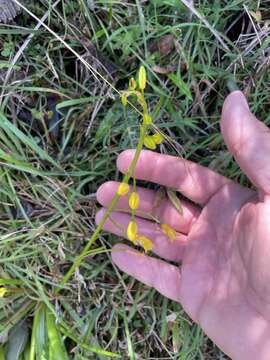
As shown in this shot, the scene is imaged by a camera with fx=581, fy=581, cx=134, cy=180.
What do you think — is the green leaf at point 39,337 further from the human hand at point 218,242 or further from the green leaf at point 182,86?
the green leaf at point 182,86

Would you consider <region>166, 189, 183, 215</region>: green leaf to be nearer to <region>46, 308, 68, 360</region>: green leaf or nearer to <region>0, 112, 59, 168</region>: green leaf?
<region>0, 112, 59, 168</region>: green leaf

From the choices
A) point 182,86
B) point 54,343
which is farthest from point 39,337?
point 182,86

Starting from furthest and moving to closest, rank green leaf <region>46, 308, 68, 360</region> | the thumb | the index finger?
green leaf <region>46, 308, 68, 360</region> → the index finger → the thumb

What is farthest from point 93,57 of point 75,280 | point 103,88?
point 75,280

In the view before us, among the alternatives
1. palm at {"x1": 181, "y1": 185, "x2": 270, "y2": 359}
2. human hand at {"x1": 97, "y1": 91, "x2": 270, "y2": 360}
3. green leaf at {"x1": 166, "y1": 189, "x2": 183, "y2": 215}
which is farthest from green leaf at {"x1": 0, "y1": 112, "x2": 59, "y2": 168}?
palm at {"x1": 181, "y1": 185, "x2": 270, "y2": 359}

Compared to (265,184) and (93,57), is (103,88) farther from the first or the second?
(265,184)
